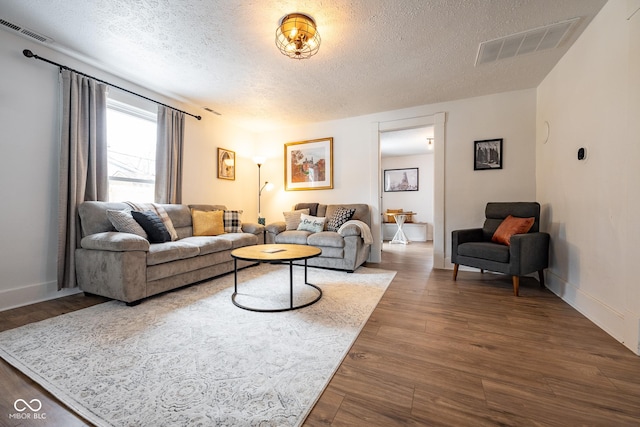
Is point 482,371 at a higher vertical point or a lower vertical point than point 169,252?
lower

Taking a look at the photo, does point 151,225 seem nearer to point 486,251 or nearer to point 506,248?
point 486,251

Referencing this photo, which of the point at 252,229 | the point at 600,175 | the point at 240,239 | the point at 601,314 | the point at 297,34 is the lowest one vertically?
the point at 601,314

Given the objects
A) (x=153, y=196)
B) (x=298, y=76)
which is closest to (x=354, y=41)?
(x=298, y=76)

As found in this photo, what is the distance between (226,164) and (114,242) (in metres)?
2.56

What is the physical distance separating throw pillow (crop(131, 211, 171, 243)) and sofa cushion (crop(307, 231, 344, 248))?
5.94ft

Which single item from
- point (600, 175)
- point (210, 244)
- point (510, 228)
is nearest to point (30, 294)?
point (210, 244)

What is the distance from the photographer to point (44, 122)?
2.48 metres

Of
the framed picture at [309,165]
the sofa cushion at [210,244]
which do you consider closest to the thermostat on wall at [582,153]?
the framed picture at [309,165]

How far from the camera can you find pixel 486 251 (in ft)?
9.16

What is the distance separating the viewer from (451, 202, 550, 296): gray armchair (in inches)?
101

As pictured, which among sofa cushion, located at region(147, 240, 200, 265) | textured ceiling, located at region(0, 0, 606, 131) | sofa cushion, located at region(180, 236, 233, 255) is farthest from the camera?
sofa cushion, located at region(180, 236, 233, 255)

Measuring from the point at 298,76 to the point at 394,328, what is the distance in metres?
2.80

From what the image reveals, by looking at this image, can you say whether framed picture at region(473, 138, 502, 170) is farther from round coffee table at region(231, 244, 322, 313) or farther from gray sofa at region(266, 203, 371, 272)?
round coffee table at region(231, 244, 322, 313)

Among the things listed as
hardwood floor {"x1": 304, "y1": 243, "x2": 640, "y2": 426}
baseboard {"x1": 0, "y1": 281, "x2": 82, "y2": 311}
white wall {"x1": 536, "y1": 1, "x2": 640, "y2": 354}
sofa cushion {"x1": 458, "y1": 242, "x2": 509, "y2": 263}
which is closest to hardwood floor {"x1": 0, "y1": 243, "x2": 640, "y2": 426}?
hardwood floor {"x1": 304, "y1": 243, "x2": 640, "y2": 426}
